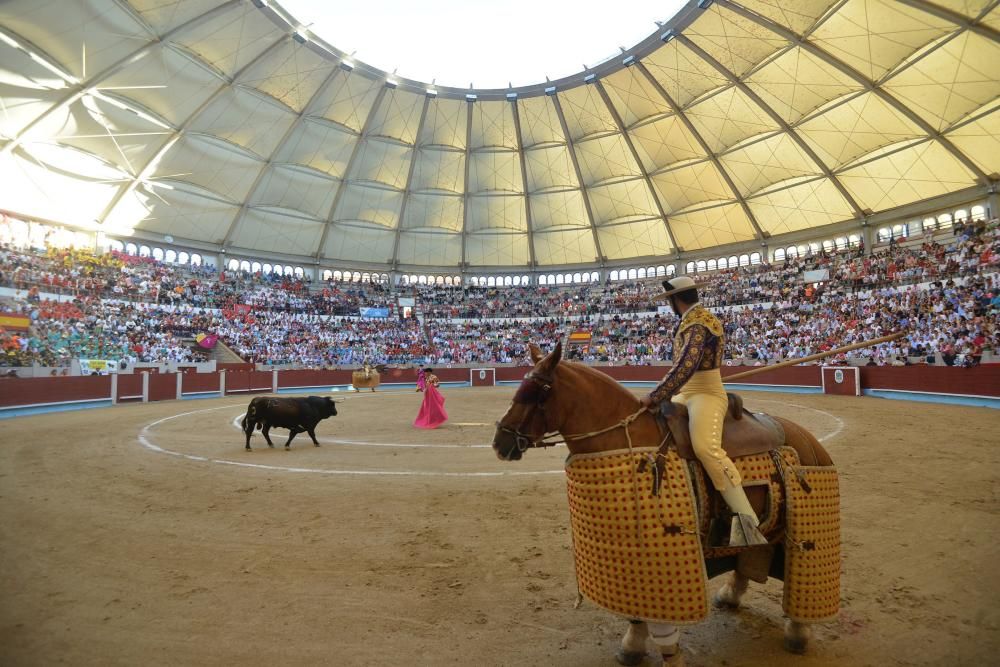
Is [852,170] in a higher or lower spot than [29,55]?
lower

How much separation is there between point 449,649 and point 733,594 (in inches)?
73.1

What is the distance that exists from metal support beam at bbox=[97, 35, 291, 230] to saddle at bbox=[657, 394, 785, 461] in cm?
2697

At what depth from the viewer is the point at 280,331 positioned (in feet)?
110

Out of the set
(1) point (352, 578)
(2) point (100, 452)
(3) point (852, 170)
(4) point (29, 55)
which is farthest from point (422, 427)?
(3) point (852, 170)

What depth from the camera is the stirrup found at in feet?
7.74

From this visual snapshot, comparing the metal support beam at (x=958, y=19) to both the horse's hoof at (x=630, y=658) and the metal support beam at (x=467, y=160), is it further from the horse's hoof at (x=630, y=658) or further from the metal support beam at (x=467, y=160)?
the horse's hoof at (x=630, y=658)

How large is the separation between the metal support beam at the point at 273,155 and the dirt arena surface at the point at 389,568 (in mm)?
24009

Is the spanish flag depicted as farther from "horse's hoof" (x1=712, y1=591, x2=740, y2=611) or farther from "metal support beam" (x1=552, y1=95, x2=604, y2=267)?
"horse's hoof" (x1=712, y1=591, x2=740, y2=611)

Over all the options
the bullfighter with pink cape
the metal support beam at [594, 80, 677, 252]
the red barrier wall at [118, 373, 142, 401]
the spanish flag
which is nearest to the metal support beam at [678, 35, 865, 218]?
the metal support beam at [594, 80, 677, 252]

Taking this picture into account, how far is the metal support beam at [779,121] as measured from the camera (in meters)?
22.5

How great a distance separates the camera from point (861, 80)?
20766 millimetres

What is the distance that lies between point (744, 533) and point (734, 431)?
21.5 inches

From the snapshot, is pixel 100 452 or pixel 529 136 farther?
pixel 529 136

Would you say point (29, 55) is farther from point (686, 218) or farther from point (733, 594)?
point (686, 218)
